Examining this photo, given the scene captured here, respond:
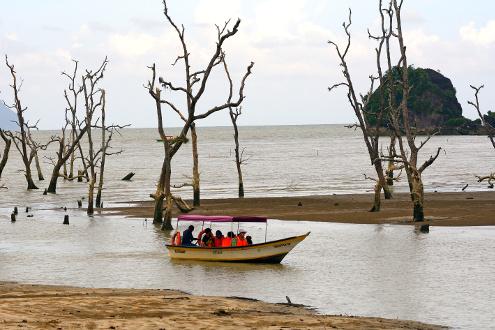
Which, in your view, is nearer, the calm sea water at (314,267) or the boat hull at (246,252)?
the calm sea water at (314,267)

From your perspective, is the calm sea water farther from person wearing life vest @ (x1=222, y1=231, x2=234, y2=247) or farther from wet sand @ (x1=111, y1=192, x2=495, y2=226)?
wet sand @ (x1=111, y1=192, x2=495, y2=226)

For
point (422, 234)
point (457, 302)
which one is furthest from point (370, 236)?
point (457, 302)

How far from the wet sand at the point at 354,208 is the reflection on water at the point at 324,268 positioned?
8.94 feet

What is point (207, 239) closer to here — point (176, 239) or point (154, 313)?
point (176, 239)

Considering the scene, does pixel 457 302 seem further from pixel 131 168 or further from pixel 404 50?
pixel 131 168

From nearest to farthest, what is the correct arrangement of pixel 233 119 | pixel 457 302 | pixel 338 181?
pixel 457 302
pixel 233 119
pixel 338 181

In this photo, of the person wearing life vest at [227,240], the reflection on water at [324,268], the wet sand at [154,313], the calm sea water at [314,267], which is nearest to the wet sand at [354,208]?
the calm sea water at [314,267]

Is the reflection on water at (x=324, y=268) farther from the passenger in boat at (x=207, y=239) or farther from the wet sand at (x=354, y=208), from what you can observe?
the wet sand at (x=354, y=208)

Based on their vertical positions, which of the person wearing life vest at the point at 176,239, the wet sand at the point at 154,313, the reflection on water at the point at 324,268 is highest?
the person wearing life vest at the point at 176,239

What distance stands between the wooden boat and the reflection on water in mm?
380

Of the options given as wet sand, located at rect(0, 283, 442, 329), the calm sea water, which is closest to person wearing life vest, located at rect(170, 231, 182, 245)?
the calm sea water

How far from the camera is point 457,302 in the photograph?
22.4m

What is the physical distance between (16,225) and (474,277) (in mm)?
27501

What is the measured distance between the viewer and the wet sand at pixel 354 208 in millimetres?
42875
